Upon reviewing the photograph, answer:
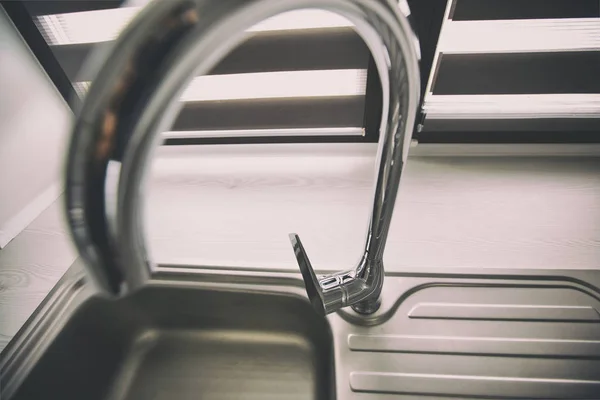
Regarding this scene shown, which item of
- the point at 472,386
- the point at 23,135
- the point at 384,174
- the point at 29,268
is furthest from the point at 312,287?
the point at 23,135

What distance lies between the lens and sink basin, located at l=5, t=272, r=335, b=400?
2.10ft

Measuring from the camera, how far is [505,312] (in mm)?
590

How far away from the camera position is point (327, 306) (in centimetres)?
49

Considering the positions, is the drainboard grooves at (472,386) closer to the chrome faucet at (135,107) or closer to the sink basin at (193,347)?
the sink basin at (193,347)

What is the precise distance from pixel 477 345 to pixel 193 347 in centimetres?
58

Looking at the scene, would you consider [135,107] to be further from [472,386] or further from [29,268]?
[29,268]

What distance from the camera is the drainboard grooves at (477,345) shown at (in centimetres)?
54

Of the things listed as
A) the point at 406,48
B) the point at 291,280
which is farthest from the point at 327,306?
the point at 406,48

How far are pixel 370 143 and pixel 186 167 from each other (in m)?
0.57

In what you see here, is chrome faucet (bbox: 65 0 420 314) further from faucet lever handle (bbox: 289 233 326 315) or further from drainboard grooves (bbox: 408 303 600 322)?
drainboard grooves (bbox: 408 303 600 322)

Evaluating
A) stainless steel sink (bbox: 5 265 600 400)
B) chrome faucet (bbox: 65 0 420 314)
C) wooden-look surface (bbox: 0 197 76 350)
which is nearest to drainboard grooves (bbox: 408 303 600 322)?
stainless steel sink (bbox: 5 265 600 400)

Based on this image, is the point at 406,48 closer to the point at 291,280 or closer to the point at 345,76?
the point at 291,280

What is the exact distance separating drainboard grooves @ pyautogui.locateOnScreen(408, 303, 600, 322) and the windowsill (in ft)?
0.29

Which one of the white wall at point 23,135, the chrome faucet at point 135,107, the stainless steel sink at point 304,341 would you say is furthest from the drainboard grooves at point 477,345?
the white wall at point 23,135
